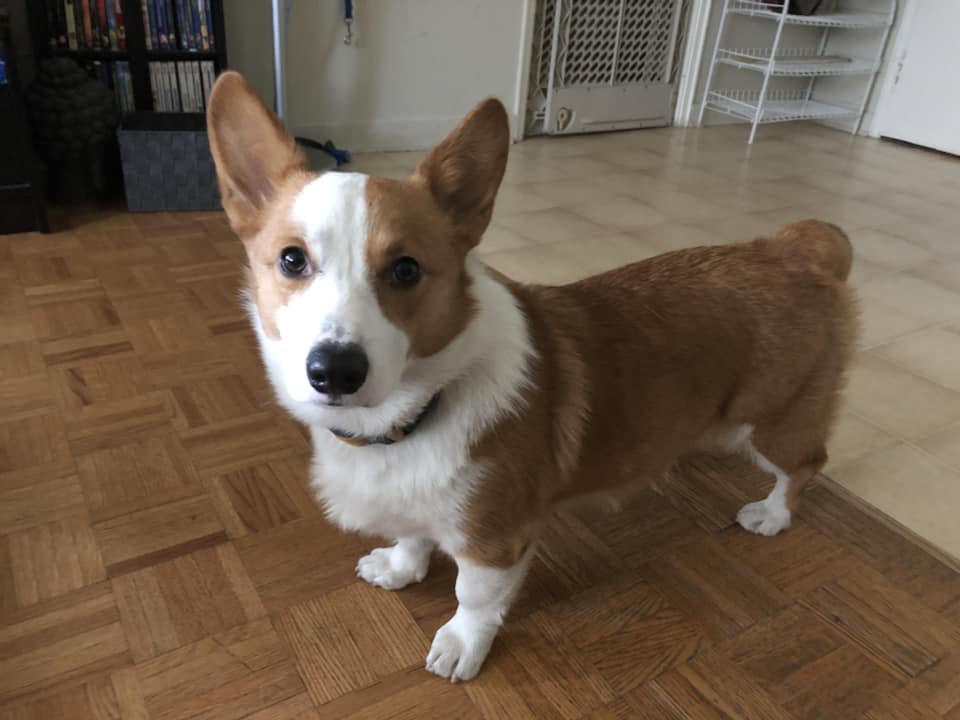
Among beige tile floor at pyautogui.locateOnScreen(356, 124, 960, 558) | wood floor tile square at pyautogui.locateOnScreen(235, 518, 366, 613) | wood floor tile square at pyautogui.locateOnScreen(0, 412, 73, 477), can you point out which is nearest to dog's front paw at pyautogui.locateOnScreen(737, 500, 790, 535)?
beige tile floor at pyautogui.locateOnScreen(356, 124, 960, 558)

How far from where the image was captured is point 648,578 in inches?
56.0

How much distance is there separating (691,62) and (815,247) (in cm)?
372

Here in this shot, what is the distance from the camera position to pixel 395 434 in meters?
1.09

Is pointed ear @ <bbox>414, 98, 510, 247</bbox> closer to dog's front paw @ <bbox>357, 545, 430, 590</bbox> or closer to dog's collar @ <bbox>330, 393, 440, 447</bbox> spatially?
dog's collar @ <bbox>330, 393, 440, 447</bbox>

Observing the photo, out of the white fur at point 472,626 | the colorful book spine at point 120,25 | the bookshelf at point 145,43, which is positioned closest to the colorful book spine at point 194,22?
the bookshelf at point 145,43

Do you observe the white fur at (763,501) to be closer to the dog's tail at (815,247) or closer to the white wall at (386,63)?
the dog's tail at (815,247)

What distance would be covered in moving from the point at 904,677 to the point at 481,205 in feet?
3.41

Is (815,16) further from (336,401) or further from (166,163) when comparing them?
(336,401)

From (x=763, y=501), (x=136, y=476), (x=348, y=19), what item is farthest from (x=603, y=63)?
(x=136, y=476)

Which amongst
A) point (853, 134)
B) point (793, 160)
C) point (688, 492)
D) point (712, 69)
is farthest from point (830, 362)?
point (853, 134)

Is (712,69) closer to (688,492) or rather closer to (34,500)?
(688,492)

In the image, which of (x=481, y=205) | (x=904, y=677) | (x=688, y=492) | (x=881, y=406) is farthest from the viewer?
(x=881, y=406)

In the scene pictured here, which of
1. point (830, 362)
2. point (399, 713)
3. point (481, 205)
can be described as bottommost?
point (399, 713)

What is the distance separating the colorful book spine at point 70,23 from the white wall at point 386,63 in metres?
0.64
